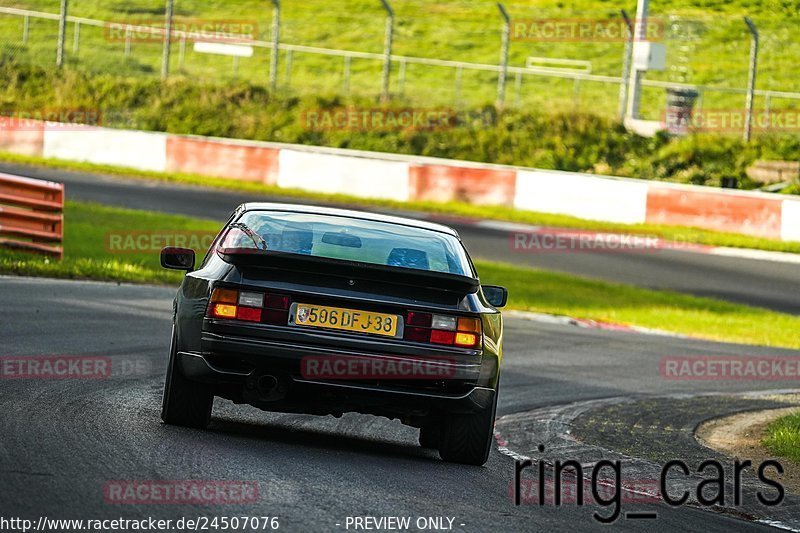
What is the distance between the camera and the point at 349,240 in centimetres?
771

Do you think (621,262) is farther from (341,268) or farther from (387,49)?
(341,268)

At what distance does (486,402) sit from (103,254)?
1195 centimetres

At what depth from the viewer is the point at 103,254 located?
18516 mm

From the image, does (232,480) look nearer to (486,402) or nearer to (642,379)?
(486,402)

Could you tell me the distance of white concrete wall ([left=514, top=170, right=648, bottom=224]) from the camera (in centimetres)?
2537

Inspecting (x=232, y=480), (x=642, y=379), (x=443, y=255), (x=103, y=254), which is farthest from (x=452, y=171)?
(x=232, y=480)

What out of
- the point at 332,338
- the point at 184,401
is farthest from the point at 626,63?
the point at 332,338

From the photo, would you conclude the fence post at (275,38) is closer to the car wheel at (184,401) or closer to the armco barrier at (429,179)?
the armco barrier at (429,179)

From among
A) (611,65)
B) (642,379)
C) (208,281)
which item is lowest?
(642,379)

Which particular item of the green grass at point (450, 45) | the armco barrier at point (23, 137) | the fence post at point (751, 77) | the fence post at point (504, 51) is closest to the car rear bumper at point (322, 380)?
the fence post at point (751, 77)

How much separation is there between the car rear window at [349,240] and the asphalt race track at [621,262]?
12.3 m

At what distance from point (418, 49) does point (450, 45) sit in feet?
3.93

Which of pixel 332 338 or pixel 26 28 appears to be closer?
pixel 332 338

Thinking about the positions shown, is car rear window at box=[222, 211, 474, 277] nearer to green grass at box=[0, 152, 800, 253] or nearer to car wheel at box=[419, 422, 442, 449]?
car wheel at box=[419, 422, 442, 449]
